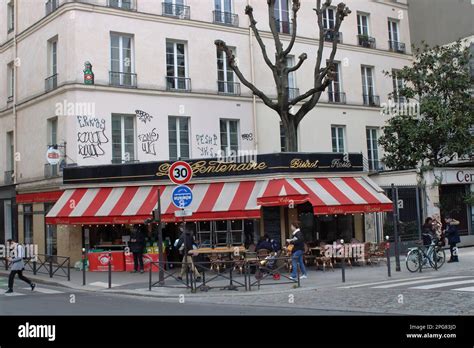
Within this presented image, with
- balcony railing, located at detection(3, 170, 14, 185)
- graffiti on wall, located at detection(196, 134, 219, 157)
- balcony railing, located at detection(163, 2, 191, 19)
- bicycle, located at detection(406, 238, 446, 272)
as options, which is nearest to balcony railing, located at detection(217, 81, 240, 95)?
graffiti on wall, located at detection(196, 134, 219, 157)

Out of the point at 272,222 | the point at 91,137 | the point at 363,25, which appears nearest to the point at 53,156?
the point at 91,137

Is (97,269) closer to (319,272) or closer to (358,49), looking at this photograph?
(319,272)

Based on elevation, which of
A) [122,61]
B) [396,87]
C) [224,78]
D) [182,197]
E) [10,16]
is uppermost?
[10,16]

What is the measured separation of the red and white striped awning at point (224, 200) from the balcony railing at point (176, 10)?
8.74 meters

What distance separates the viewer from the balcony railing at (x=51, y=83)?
78.9 ft

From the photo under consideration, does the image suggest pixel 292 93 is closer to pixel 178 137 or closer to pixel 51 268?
pixel 178 137

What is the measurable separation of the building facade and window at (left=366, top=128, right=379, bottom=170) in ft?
0.72

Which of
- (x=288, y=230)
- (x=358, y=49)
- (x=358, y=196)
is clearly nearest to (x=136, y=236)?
(x=288, y=230)

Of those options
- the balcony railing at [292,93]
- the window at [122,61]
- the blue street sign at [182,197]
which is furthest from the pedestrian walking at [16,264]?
the balcony railing at [292,93]

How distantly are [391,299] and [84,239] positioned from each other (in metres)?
14.4

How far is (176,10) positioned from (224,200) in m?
10.6

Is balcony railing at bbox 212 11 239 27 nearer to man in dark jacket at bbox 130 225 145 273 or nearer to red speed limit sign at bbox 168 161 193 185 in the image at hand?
man in dark jacket at bbox 130 225 145 273

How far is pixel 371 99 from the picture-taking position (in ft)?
104

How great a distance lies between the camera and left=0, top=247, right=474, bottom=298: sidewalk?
1434 centimetres
